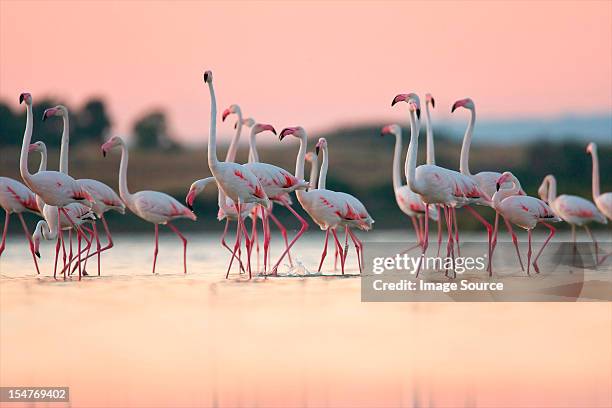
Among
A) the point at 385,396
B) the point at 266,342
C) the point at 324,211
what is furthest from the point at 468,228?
the point at 385,396

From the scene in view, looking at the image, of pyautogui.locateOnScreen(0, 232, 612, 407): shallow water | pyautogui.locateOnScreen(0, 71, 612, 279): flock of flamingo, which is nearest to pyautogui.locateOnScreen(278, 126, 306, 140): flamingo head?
pyautogui.locateOnScreen(0, 71, 612, 279): flock of flamingo

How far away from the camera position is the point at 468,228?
22406 millimetres

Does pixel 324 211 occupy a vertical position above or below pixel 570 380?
above

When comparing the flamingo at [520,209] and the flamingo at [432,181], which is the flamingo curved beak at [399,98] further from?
the flamingo at [520,209]

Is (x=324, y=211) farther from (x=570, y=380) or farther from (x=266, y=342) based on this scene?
(x=570, y=380)

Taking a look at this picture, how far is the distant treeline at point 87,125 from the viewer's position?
37625 mm

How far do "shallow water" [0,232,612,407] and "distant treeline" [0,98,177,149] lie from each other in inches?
1050

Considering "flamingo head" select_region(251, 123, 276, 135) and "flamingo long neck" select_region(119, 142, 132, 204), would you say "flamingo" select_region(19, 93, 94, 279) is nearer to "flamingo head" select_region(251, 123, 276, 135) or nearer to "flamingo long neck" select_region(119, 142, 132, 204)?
"flamingo long neck" select_region(119, 142, 132, 204)

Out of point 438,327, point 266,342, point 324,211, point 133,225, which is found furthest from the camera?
point 133,225

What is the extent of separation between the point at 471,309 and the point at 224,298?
94.1 inches

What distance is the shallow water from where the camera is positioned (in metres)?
6.46

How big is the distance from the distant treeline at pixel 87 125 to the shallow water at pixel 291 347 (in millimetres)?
26668

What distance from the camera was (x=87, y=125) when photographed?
136ft

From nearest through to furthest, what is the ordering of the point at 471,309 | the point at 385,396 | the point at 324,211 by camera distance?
the point at 385,396 < the point at 471,309 < the point at 324,211
